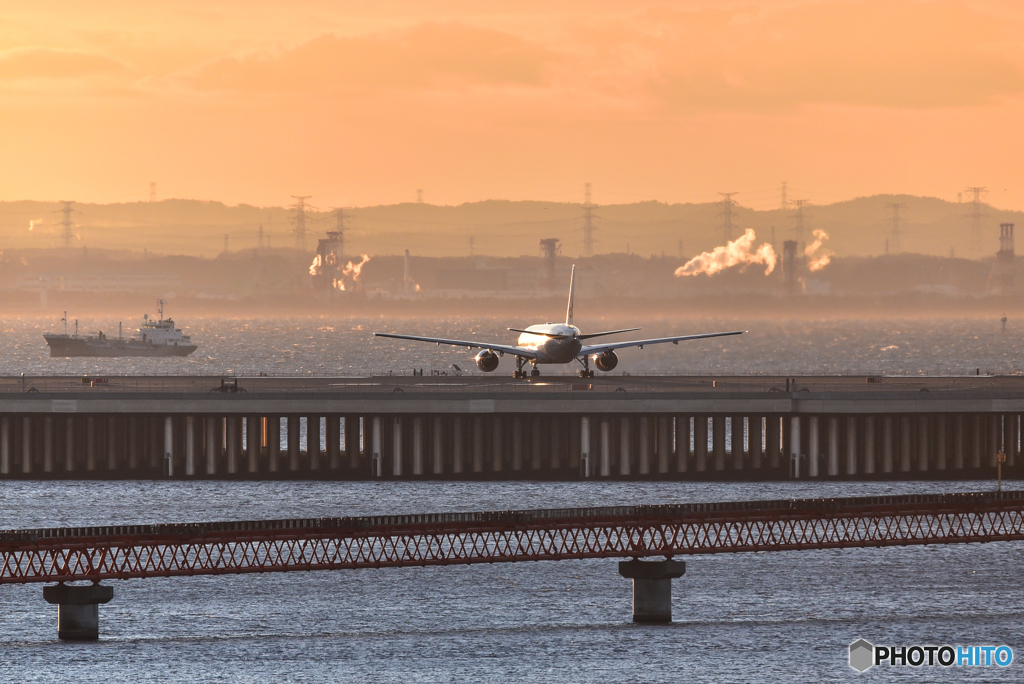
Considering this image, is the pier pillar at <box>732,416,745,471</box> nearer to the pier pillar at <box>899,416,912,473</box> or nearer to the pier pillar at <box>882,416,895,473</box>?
the pier pillar at <box>882,416,895,473</box>

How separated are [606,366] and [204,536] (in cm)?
9235

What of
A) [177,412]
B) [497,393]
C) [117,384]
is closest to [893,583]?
[497,393]

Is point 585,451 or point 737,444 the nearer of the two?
point 585,451

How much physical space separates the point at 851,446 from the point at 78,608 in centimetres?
7839

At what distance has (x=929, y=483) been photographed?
495ft

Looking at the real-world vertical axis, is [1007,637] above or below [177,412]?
below

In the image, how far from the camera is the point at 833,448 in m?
140

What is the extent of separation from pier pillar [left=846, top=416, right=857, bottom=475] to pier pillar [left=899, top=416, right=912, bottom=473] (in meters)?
4.77

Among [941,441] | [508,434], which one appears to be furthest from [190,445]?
[941,441]

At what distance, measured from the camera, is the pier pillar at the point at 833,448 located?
13962cm

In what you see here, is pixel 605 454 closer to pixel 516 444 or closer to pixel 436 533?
pixel 516 444

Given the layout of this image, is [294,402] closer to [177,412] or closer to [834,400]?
[177,412]

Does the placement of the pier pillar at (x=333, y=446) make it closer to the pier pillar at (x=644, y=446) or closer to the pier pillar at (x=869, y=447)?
the pier pillar at (x=644, y=446)

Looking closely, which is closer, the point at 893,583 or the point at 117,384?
the point at 893,583
